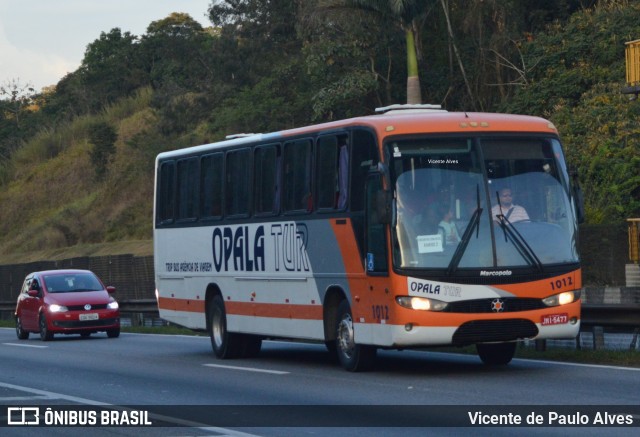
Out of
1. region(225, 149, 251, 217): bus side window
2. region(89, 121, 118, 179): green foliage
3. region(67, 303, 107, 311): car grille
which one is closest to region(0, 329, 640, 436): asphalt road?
region(225, 149, 251, 217): bus side window

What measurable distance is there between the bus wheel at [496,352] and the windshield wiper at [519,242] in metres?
1.73

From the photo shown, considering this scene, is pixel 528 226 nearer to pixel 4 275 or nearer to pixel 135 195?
pixel 4 275

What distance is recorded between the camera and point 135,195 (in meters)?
72.2

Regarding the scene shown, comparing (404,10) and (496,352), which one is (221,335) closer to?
(496,352)

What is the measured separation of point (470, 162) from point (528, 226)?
102 centimetres

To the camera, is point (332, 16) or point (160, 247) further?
point (332, 16)

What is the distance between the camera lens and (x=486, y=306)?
15719mm

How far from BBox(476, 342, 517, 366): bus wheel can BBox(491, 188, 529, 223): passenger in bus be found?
2037mm

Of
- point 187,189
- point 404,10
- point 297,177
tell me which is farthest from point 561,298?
point 404,10

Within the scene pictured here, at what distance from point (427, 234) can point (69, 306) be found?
16.6 m

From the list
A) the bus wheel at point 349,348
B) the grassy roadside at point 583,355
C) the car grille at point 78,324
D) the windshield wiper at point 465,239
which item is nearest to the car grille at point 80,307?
the car grille at point 78,324

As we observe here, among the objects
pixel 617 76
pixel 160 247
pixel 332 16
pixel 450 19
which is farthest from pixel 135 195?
pixel 160 247

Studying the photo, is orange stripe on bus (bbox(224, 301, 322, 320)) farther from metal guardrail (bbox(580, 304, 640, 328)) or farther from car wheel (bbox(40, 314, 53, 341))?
car wheel (bbox(40, 314, 53, 341))

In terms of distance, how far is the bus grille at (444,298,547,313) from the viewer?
15.7m
